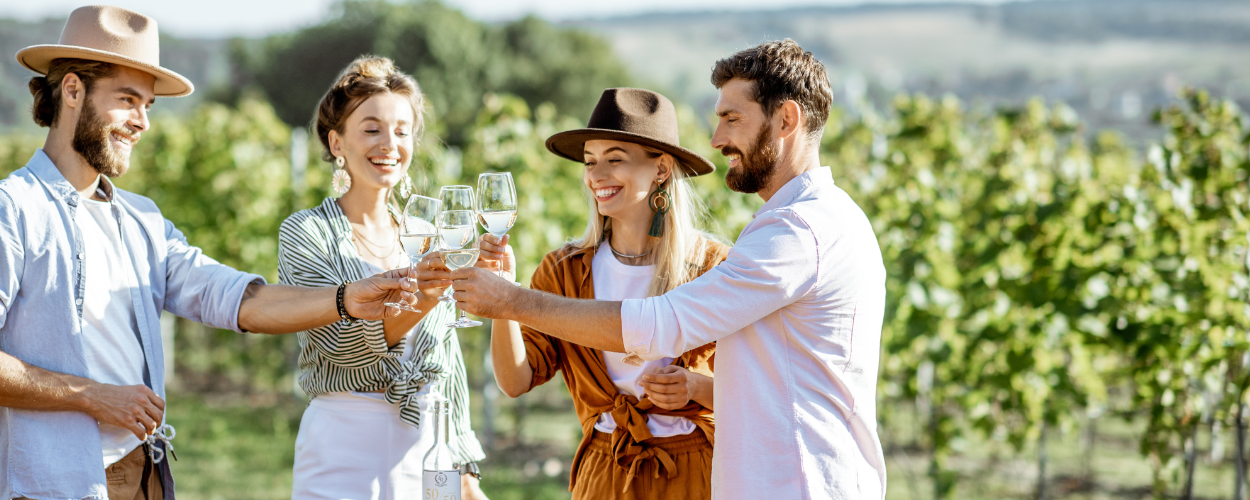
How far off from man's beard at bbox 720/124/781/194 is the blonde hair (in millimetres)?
456

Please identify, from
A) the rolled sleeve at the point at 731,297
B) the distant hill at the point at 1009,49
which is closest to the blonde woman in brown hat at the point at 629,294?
the rolled sleeve at the point at 731,297

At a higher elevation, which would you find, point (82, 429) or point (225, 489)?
point (82, 429)

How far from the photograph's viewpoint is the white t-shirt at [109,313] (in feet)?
7.36

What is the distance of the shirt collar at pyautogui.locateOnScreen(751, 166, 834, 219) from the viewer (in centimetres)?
215

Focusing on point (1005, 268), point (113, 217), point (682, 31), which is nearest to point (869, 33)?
point (682, 31)

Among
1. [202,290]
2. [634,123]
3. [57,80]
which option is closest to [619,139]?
[634,123]

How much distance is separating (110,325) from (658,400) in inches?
54.3

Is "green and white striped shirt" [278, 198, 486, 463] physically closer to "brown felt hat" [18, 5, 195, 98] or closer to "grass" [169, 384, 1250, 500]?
"brown felt hat" [18, 5, 195, 98]

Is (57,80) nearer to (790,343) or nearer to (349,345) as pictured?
(349,345)

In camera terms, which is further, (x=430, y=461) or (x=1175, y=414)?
(x=1175, y=414)

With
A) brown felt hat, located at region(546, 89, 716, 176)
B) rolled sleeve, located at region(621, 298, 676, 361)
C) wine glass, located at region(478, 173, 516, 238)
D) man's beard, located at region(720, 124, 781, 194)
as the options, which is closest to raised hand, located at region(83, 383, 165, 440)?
wine glass, located at region(478, 173, 516, 238)

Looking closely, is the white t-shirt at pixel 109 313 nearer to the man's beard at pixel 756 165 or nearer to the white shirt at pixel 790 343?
the white shirt at pixel 790 343

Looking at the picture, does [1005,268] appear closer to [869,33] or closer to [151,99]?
[151,99]

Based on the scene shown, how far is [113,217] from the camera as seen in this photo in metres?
2.40
